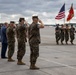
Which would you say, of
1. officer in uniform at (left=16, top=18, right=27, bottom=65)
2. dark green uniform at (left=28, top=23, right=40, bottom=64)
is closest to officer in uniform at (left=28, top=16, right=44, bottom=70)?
dark green uniform at (left=28, top=23, right=40, bottom=64)

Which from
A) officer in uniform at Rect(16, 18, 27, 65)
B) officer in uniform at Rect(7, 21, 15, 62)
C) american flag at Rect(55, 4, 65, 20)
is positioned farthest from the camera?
american flag at Rect(55, 4, 65, 20)

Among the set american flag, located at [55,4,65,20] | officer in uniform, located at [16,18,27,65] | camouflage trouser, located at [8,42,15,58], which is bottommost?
camouflage trouser, located at [8,42,15,58]

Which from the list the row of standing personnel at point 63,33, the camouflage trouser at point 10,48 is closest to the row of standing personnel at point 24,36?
the camouflage trouser at point 10,48

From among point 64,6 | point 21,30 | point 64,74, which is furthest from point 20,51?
point 64,6

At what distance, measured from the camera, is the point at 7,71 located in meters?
10.1

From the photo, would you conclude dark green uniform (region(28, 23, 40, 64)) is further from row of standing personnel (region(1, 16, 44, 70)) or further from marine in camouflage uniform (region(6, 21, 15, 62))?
marine in camouflage uniform (region(6, 21, 15, 62))

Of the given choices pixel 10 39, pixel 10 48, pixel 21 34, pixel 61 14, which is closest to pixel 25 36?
pixel 21 34

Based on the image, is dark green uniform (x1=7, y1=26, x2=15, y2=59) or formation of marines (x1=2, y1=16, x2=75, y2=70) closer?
formation of marines (x1=2, y1=16, x2=75, y2=70)

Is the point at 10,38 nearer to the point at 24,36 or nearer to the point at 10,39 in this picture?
the point at 10,39

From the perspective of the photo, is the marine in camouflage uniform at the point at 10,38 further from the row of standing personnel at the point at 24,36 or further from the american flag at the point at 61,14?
the american flag at the point at 61,14

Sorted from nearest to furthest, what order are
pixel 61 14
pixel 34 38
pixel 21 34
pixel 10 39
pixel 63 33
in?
pixel 34 38 < pixel 21 34 < pixel 10 39 < pixel 63 33 < pixel 61 14

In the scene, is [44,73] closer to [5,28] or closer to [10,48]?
[10,48]

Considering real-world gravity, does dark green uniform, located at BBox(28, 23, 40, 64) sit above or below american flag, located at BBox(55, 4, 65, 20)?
below

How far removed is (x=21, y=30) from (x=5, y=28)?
2330 mm
